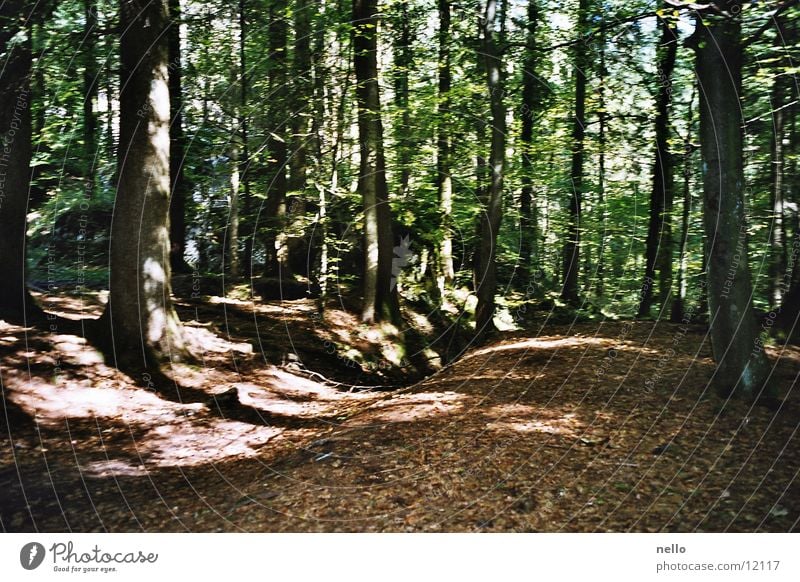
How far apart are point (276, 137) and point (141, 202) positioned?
3.88 metres

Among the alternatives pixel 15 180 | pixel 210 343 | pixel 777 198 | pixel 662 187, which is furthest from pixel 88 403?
pixel 662 187

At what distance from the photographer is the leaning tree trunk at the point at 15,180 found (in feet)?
33.4

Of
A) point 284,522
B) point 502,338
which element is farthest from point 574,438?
point 502,338

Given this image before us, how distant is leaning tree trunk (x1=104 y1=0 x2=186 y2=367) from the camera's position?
31.5 ft

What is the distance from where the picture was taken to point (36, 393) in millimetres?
8305

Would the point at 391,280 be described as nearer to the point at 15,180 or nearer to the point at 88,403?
the point at 88,403

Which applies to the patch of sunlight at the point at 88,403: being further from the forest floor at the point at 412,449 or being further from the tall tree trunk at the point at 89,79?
the tall tree trunk at the point at 89,79

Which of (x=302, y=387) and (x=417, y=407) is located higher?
(x=417, y=407)

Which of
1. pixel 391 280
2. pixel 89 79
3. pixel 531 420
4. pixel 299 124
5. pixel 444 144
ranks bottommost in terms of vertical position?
pixel 531 420

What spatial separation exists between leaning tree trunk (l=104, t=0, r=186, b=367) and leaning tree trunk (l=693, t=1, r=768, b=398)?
29.5ft

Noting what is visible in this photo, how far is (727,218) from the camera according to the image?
7316 mm

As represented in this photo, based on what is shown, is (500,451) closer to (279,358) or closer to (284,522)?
(284,522)

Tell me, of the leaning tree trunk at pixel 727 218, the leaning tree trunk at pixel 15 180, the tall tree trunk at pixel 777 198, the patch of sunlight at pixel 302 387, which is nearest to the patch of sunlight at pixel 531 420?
the leaning tree trunk at pixel 727 218
